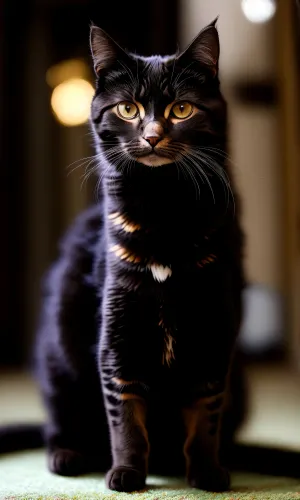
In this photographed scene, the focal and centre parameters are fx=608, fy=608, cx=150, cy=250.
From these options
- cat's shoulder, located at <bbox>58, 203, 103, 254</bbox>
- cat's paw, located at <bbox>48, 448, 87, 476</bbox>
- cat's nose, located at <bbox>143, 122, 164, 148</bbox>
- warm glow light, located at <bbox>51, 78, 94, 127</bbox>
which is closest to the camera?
cat's nose, located at <bbox>143, 122, 164, 148</bbox>

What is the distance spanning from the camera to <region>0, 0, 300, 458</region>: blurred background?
268cm

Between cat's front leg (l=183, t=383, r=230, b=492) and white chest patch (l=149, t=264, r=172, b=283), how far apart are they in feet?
0.67

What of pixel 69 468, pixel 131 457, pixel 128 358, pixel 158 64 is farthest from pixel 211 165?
pixel 69 468

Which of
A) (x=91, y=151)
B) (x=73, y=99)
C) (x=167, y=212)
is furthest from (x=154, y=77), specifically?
(x=73, y=99)

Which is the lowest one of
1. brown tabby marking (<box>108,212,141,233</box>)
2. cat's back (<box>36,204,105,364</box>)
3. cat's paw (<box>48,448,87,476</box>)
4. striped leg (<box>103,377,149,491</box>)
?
cat's paw (<box>48,448,87,476</box>)

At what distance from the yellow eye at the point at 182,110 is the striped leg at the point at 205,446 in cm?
48

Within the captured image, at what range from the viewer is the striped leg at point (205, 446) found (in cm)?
104

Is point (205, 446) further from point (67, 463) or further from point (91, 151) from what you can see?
point (91, 151)

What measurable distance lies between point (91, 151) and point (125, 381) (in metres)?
1.73

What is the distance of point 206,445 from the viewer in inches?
41.0

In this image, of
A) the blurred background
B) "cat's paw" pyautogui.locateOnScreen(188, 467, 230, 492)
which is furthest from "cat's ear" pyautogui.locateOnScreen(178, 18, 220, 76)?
the blurred background

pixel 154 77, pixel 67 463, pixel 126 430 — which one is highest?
pixel 154 77

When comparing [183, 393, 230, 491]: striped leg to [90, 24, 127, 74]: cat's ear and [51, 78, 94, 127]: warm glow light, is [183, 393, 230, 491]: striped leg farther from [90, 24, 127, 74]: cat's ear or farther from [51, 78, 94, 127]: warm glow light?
[51, 78, 94, 127]: warm glow light

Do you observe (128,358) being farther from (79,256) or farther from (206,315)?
(79,256)
